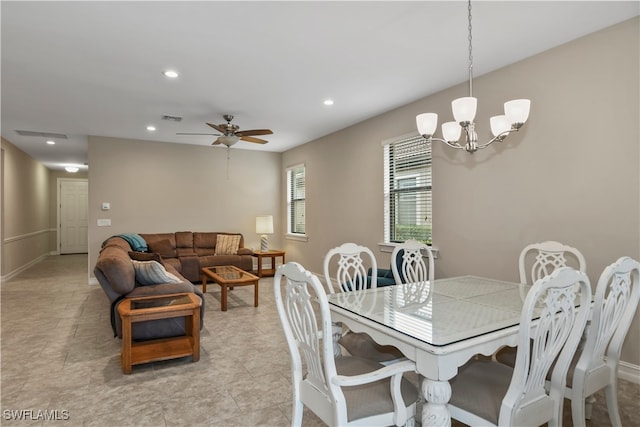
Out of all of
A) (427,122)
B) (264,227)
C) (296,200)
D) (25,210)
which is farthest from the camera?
(25,210)

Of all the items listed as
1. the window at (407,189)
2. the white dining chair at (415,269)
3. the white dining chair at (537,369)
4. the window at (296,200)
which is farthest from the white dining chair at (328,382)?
the window at (296,200)

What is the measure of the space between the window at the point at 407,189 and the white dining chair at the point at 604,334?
2526 millimetres

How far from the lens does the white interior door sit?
35.3 feet

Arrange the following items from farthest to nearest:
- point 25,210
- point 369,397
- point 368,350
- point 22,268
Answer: point 25,210, point 22,268, point 368,350, point 369,397

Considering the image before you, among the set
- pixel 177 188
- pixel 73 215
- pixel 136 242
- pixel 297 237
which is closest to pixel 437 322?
pixel 136 242

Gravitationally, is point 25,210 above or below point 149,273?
above

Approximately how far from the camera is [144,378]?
2.71 metres

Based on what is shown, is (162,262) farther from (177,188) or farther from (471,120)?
(471,120)

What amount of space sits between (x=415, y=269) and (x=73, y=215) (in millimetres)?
11290

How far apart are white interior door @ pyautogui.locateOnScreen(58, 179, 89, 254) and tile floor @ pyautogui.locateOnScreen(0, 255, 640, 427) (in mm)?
7283

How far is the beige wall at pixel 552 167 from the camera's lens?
2650 mm

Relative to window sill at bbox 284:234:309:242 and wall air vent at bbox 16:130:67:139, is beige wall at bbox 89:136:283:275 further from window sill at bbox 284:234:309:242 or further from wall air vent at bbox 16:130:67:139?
wall air vent at bbox 16:130:67:139

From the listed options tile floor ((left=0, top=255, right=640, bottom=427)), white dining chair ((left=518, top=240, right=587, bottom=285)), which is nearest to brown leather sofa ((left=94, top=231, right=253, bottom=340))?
tile floor ((left=0, top=255, right=640, bottom=427))

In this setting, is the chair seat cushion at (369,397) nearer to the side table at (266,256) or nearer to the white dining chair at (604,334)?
the white dining chair at (604,334)
